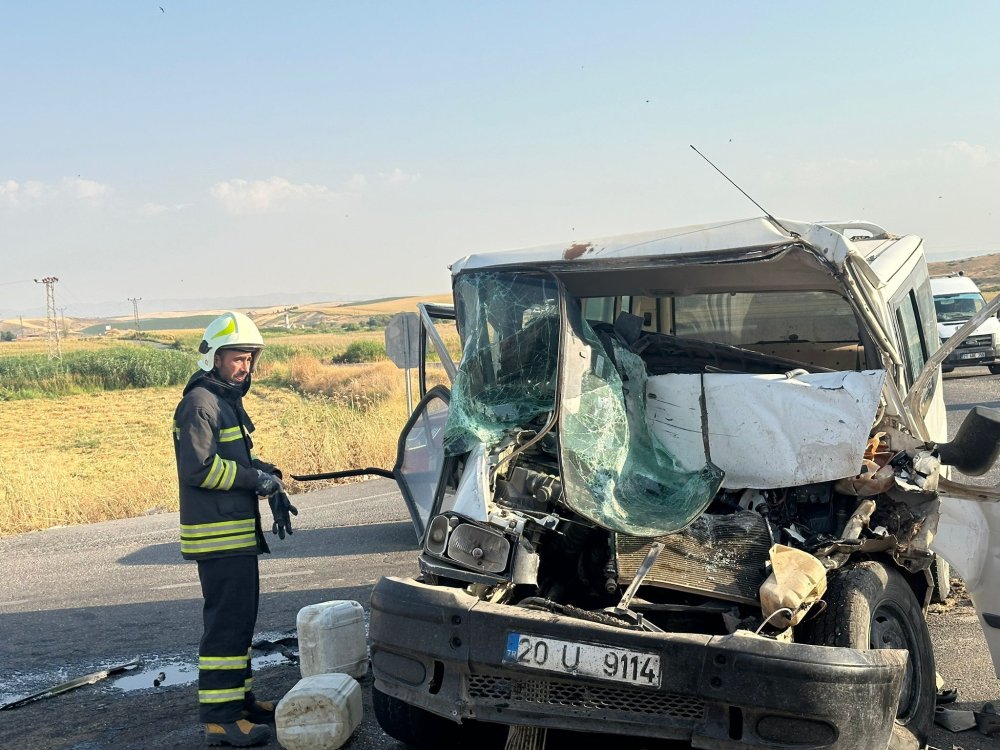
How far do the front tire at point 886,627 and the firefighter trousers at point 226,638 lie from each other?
2.45m

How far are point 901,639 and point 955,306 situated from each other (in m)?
18.8

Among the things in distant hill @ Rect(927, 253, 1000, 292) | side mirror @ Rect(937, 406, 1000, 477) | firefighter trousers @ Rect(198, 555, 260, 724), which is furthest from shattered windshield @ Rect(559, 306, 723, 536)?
distant hill @ Rect(927, 253, 1000, 292)

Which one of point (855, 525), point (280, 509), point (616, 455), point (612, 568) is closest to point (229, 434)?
point (280, 509)

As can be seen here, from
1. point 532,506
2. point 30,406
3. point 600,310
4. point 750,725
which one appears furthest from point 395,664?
point 30,406

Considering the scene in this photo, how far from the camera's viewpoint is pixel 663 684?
334 centimetres

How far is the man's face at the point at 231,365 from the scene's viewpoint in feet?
16.2

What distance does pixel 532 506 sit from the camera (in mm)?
4156

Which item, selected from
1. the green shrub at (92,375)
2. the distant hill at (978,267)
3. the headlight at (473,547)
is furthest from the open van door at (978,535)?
the distant hill at (978,267)

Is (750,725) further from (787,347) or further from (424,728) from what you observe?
(787,347)

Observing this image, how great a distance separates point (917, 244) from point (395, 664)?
404 cm

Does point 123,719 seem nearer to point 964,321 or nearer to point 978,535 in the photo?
point 978,535

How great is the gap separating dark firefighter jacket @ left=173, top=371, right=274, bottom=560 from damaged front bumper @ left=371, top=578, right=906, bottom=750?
132 cm

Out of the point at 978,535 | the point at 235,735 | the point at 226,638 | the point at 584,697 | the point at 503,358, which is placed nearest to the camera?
the point at 584,697

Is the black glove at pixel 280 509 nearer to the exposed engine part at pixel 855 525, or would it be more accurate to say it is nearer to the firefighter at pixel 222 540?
the firefighter at pixel 222 540
